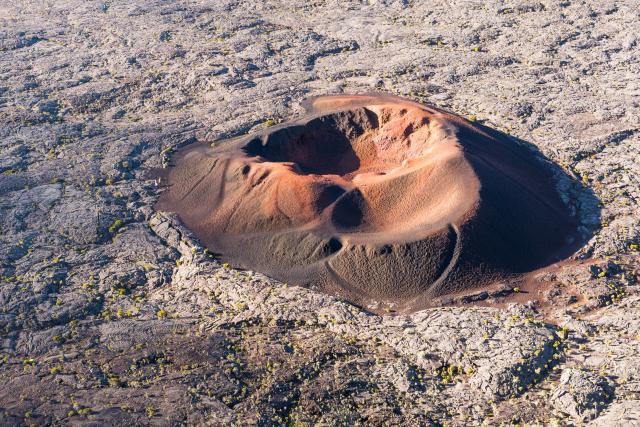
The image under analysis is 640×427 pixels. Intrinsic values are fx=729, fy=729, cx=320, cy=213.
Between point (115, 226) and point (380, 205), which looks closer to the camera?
point (380, 205)

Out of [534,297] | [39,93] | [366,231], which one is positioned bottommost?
[534,297]

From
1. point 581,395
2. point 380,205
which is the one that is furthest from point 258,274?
point 581,395

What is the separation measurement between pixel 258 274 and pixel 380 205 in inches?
158

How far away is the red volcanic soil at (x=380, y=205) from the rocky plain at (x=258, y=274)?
84 centimetres

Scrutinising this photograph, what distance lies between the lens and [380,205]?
20531mm

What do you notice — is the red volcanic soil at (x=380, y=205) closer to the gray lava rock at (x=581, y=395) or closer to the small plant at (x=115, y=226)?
the small plant at (x=115, y=226)

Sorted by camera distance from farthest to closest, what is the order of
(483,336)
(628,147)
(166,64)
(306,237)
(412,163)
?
(166,64)
(628,147)
(412,163)
(306,237)
(483,336)

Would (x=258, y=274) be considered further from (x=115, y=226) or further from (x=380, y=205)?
(x=115, y=226)

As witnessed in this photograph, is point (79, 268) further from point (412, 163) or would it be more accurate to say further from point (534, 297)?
point (534, 297)

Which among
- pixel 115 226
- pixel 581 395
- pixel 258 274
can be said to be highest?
pixel 115 226

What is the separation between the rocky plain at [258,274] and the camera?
1533 centimetres

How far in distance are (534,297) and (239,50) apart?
1774cm

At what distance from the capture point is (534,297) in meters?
18.5

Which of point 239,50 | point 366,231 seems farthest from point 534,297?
point 239,50
